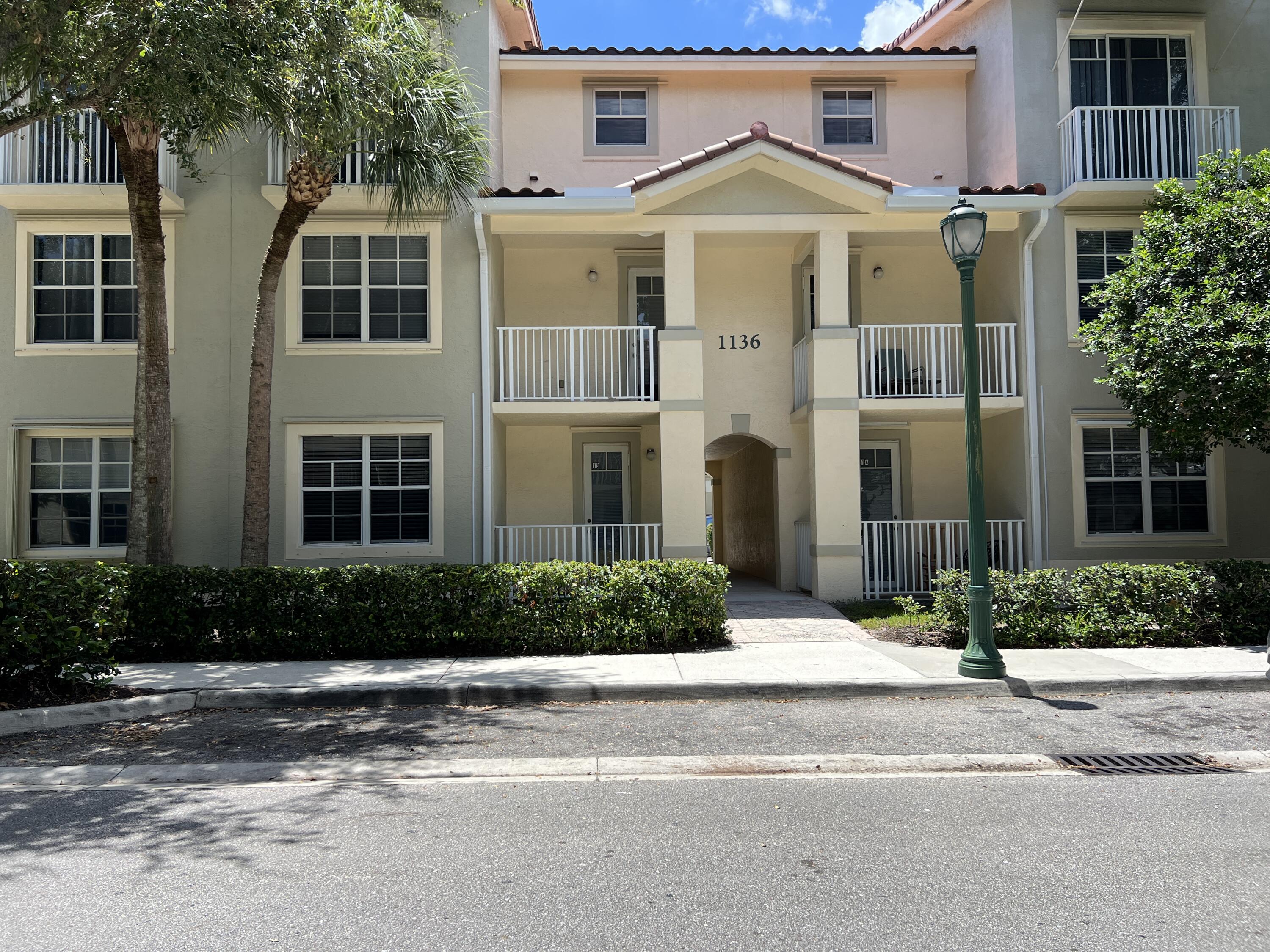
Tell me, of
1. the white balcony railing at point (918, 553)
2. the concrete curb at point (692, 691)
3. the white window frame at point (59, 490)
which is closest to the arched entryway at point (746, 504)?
the white balcony railing at point (918, 553)

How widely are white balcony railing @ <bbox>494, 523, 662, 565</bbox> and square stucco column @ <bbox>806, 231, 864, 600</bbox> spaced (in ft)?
8.15

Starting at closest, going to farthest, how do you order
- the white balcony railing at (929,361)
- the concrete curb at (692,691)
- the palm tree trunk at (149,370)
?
the concrete curb at (692,691), the palm tree trunk at (149,370), the white balcony railing at (929,361)

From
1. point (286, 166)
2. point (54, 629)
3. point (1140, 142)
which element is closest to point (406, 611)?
point (54, 629)

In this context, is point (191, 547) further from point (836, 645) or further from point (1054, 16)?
point (1054, 16)

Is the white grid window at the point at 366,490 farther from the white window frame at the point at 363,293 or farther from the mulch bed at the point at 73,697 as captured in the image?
the mulch bed at the point at 73,697

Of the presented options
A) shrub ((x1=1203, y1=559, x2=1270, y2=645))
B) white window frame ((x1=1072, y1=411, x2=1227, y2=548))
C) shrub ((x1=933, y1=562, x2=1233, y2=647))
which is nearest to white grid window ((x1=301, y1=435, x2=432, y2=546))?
shrub ((x1=933, y1=562, x2=1233, y2=647))

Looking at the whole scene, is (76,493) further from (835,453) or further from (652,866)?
(652,866)

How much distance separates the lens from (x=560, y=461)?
16.4 meters

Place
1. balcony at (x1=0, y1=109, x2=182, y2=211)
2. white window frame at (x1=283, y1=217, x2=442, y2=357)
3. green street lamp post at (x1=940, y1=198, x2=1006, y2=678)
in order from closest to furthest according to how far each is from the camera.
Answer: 1. green street lamp post at (x1=940, y1=198, x2=1006, y2=678)
2. balcony at (x1=0, y1=109, x2=182, y2=211)
3. white window frame at (x1=283, y1=217, x2=442, y2=357)

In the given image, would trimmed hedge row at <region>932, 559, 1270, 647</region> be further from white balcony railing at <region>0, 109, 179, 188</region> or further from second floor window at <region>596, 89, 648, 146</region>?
white balcony railing at <region>0, 109, 179, 188</region>

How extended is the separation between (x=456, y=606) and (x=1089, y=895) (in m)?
Answer: 7.33

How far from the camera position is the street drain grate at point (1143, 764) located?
6188 millimetres

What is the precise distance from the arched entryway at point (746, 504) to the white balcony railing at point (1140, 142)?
21.3 feet

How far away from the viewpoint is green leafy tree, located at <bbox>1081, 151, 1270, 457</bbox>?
432 inches
